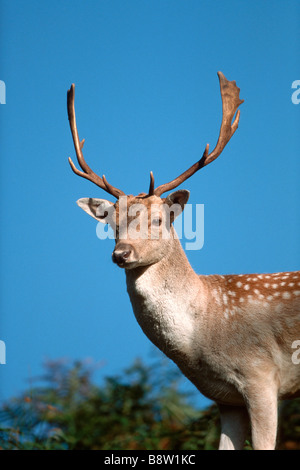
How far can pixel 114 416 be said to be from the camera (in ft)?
25.7

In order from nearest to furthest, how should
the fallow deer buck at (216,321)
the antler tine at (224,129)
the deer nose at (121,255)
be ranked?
1. the deer nose at (121,255)
2. the fallow deer buck at (216,321)
3. the antler tine at (224,129)

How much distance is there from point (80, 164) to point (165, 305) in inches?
60.8

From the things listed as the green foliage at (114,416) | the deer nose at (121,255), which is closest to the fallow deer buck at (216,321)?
the deer nose at (121,255)

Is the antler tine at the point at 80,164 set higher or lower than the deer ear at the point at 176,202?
higher

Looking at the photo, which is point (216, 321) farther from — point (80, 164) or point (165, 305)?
point (80, 164)

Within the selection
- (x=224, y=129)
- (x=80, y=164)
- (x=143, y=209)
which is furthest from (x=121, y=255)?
(x=224, y=129)

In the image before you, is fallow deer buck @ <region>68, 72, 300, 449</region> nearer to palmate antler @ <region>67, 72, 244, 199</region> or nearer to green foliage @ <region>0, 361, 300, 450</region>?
palmate antler @ <region>67, 72, 244, 199</region>

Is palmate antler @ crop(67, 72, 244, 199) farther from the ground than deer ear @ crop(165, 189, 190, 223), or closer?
farther from the ground

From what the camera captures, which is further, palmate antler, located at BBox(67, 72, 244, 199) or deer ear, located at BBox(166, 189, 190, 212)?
palmate antler, located at BBox(67, 72, 244, 199)

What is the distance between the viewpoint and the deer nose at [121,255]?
15.5 ft

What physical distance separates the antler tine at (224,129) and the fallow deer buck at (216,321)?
107 millimetres

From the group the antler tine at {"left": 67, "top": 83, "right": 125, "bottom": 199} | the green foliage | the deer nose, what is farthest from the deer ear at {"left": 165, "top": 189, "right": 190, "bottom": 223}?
the green foliage

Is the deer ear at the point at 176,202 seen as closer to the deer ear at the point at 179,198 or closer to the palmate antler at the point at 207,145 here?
the deer ear at the point at 179,198

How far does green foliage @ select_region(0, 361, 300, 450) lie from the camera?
22.5 feet
